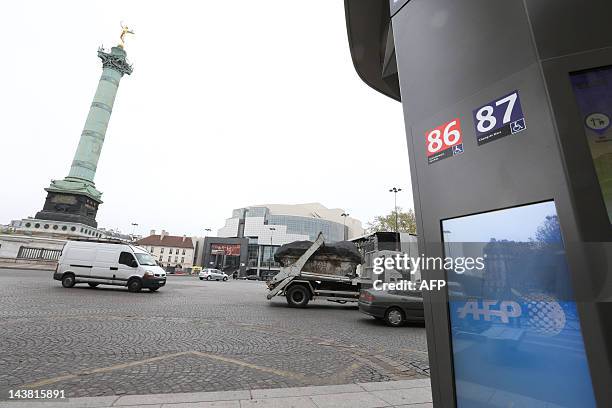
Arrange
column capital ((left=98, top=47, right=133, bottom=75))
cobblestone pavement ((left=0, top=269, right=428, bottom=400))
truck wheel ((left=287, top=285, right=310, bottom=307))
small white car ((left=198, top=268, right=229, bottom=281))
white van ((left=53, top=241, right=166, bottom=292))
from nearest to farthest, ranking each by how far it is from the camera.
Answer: cobblestone pavement ((left=0, top=269, right=428, bottom=400)) → truck wheel ((left=287, top=285, right=310, bottom=307)) → white van ((left=53, top=241, right=166, bottom=292)) → small white car ((left=198, top=268, right=229, bottom=281)) → column capital ((left=98, top=47, right=133, bottom=75))

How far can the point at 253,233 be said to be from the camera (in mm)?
93750

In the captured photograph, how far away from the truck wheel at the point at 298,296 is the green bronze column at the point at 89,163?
34592 mm

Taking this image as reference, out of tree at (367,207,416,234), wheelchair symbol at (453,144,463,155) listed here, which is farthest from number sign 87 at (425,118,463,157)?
tree at (367,207,416,234)

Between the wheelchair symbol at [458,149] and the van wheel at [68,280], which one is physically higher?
the wheelchair symbol at [458,149]

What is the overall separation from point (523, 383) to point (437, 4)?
2.35 metres

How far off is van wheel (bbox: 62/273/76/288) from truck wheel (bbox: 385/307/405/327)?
551 inches

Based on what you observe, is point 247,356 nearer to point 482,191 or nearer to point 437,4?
point 482,191

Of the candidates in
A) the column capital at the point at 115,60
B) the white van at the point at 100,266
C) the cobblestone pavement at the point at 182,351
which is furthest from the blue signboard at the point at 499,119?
the column capital at the point at 115,60

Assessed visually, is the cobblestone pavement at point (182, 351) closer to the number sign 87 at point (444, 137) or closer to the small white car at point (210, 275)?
the number sign 87 at point (444, 137)

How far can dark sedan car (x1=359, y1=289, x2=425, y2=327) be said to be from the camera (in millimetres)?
8875

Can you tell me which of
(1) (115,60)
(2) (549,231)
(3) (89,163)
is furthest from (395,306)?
(1) (115,60)

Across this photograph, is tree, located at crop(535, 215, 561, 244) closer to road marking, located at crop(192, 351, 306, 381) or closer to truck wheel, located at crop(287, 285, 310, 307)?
road marking, located at crop(192, 351, 306, 381)

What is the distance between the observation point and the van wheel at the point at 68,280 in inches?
542

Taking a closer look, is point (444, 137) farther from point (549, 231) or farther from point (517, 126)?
point (549, 231)
